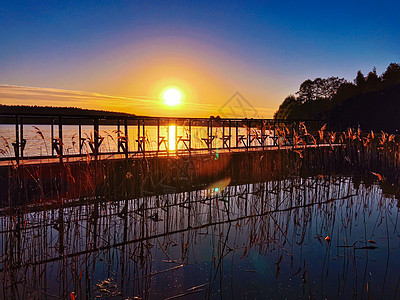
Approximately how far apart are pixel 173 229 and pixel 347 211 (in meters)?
3.22

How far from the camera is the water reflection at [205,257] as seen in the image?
3145mm

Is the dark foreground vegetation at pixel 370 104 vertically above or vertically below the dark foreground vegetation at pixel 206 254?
above

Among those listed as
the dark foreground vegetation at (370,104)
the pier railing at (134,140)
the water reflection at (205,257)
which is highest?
the dark foreground vegetation at (370,104)

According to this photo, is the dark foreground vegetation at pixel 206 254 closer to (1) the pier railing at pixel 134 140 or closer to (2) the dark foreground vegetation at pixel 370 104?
(1) the pier railing at pixel 134 140

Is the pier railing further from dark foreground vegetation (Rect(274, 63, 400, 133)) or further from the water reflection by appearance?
dark foreground vegetation (Rect(274, 63, 400, 133))

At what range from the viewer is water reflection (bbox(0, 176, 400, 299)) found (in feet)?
10.3

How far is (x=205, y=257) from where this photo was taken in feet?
12.6

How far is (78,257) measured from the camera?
369 cm

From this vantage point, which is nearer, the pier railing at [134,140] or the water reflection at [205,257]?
the water reflection at [205,257]

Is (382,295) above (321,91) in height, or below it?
below

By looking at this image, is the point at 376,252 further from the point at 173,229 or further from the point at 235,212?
the point at 173,229

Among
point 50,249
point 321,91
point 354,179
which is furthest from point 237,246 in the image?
point 321,91

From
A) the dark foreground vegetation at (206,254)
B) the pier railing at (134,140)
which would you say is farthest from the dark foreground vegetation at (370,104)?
the dark foreground vegetation at (206,254)

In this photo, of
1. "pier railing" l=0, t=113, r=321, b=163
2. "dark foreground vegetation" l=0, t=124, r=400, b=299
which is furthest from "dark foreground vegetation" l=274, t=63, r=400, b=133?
"dark foreground vegetation" l=0, t=124, r=400, b=299
